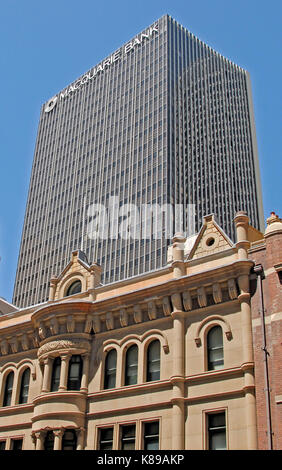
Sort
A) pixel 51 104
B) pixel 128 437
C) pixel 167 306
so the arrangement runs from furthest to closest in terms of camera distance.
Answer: pixel 51 104 < pixel 167 306 < pixel 128 437

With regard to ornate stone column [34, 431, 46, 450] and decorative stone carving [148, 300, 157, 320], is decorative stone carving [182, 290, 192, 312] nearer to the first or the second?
decorative stone carving [148, 300, 157, 320]

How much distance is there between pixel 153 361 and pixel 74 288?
774 cm

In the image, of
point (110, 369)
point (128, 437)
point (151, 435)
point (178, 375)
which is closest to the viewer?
point (178, 375)

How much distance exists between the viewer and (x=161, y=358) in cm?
2789

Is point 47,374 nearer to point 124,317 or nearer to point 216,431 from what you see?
point 124,317

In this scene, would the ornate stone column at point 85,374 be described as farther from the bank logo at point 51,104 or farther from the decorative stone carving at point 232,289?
the bank logo at point 51,104

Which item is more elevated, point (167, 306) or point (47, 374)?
point (167, 306)

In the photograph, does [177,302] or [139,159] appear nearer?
[177,302]

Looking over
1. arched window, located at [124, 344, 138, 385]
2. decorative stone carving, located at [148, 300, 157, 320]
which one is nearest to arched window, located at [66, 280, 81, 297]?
arched window, located at [124, 344, 138, 385]

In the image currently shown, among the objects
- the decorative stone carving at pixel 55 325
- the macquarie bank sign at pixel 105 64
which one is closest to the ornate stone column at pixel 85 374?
the decorative stone carving at pixel 55 325

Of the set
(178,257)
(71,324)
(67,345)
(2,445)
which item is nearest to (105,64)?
(71,324)
